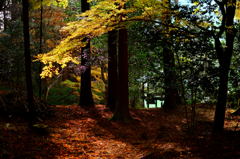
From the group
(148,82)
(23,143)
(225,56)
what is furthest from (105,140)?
(225,56)

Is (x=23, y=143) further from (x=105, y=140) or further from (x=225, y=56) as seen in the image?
(x=225, y=56)

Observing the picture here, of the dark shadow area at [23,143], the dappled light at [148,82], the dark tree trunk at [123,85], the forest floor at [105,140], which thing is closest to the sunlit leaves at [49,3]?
the dappled light at [148,82]

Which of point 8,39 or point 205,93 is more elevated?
point 8,39

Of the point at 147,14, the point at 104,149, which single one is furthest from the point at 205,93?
the point at 104,149

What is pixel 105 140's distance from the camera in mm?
7012

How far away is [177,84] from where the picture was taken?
6.52 m

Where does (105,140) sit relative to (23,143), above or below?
below

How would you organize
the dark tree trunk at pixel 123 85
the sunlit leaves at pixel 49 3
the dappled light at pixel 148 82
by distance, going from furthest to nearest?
the dark tree trunk at pixel 123 85 < the sunlit leaves at pixel 49 3 < the dappled light at pixel 148 82

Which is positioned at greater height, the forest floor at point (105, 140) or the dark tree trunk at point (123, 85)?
the dark tree trunk at point (123, 85)

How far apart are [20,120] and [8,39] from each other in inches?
327

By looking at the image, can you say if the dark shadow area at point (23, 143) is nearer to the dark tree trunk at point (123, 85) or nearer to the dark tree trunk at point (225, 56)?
the dark tree trunk at point (123, 85)

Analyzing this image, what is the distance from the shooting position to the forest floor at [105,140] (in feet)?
15.8

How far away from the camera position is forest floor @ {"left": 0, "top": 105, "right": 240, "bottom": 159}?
4809 millimetres

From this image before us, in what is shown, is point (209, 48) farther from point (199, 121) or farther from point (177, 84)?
point (199, 121)
